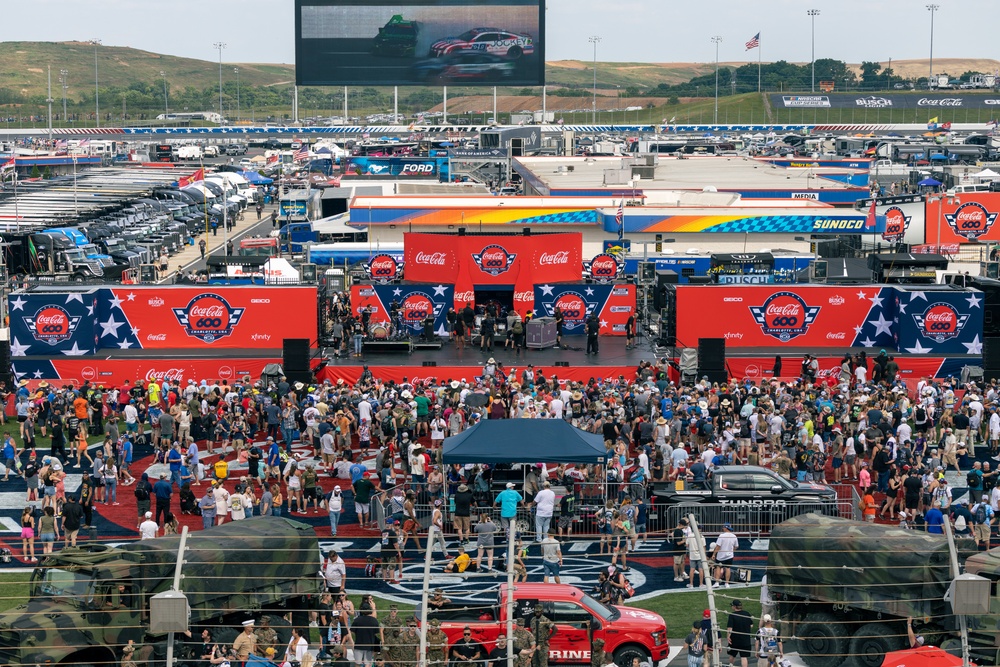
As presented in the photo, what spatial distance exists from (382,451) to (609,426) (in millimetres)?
4280

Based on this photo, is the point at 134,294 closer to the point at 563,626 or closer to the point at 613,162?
the point at 563,626

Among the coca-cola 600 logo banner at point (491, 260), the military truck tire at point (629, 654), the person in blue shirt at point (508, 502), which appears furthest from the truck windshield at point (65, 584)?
the coca-cola 600 logo banner at point (491, 260)

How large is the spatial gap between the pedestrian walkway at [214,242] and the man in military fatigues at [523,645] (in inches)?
1491

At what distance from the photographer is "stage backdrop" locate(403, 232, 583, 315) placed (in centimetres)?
3688

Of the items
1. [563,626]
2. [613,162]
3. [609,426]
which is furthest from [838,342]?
[613,162]

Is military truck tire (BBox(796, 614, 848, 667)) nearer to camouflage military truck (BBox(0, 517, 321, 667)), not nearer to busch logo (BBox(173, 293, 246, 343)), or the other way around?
camouflage military truck (BBox(0, 517, 321, 667))

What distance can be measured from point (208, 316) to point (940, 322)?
18.0 meters

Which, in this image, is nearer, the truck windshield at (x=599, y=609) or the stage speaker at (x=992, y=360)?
the truck windshield at (x=599, y=609)

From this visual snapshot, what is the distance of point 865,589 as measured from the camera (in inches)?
635

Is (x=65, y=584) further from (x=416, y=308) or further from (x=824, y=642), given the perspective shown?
(x=416, y=308)

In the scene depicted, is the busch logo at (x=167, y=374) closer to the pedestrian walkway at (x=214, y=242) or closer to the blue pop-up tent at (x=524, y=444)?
the blue pop-up tent at (x=524, y=444)

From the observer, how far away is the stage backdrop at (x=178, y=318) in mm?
33781

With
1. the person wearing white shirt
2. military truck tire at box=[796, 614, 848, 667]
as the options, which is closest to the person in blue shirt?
the person wearing white shirt

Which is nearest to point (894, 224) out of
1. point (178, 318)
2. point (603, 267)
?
point (603, 267)
